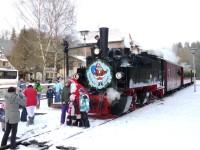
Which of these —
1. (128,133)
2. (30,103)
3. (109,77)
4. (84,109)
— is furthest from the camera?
(109,77)

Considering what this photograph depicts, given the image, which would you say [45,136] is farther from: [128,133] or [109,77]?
[109,77]

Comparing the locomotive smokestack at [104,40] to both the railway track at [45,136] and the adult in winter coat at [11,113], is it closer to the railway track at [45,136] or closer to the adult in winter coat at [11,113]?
the railway track at [45,136]

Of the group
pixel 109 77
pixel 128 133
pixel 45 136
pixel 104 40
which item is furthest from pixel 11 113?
pixel 104 40

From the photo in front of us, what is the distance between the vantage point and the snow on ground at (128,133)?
9703mm

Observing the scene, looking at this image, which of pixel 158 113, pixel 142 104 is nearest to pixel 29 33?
pixel 142 104

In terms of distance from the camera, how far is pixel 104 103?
14.5 metres

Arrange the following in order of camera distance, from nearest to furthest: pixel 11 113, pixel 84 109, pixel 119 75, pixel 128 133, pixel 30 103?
1. pixel 11 113
2. pixel 128 133
3. pixel 84 109
4. pixel 30 103
5. pixel 119 75

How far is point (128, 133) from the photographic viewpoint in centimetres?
1134

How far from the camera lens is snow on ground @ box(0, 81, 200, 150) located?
970 centimetres

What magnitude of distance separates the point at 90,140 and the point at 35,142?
4.81ft

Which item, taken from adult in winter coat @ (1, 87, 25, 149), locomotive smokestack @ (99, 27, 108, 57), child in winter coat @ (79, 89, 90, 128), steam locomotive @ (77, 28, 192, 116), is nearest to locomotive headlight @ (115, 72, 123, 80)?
steam locomotive @ (77, 28, 192, 116)

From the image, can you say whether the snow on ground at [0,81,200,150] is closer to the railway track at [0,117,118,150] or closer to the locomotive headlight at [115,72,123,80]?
the railway track at [0,117,118,150]

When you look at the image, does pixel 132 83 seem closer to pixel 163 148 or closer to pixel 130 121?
pixel 130 121

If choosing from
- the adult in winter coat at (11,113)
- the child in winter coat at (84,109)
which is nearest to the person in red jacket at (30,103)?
the child in winter coat at (84,109)
